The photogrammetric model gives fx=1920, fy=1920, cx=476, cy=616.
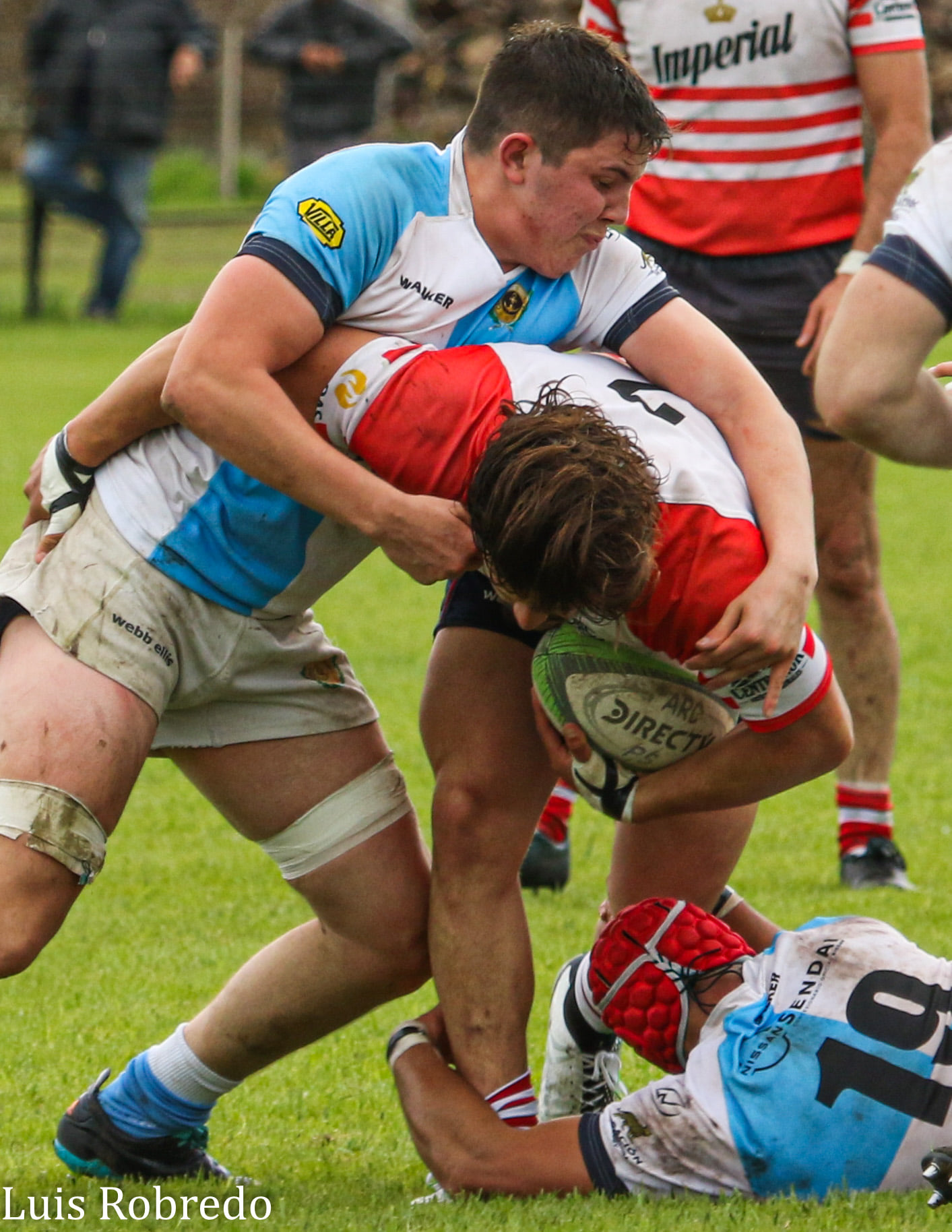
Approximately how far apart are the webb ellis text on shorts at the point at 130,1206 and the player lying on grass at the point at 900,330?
1.50 m

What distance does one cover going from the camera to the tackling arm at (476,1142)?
290 centimetres

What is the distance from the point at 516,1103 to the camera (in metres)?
3.14

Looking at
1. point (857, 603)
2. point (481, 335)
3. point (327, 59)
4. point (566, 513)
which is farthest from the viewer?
point (327, 59)

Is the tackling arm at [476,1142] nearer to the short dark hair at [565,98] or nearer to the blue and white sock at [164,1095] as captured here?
the blue and white sock at [164,1095]

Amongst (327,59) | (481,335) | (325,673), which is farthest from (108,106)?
(481,335)

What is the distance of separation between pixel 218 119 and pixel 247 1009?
22.9 metres

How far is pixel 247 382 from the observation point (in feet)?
9.21

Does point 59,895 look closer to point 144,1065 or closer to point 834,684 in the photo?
point 144,1065

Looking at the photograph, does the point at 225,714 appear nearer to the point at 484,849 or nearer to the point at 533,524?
the point at 484,849

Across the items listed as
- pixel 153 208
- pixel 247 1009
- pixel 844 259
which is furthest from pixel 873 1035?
pixel 153 208

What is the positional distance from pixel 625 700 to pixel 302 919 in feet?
6.20

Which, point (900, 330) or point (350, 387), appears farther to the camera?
point (350, 387)

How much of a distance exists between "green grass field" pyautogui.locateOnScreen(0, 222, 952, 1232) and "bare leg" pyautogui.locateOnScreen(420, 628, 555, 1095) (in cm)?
7


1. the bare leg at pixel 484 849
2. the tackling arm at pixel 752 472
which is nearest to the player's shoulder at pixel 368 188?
the tackling arm at pixel 752 472
